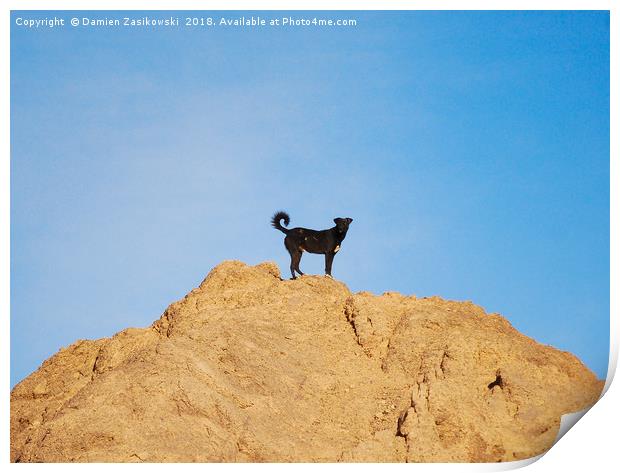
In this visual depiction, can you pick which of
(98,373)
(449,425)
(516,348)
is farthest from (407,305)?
(98,373)

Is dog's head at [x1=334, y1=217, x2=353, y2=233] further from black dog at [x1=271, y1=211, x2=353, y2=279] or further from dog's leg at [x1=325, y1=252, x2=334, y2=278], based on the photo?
dog's leg at [x1=325, y1=252, x2=334, y2=278]

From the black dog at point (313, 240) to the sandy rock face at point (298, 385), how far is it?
0.92 metres

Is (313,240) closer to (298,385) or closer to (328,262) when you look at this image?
(328,262)

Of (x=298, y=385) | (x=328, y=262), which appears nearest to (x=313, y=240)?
(x=328, y=262)

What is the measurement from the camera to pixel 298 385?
740 inches

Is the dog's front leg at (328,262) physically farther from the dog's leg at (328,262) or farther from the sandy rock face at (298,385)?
the sandy rock face at (298,385)

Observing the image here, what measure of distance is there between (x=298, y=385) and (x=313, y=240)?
4361 mm

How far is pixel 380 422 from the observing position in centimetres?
1814

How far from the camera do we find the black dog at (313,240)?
72.9 feet

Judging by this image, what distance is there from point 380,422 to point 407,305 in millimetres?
3319

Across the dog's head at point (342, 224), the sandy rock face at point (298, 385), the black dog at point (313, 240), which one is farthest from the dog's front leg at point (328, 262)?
the sandy rock face at point (298, 385)

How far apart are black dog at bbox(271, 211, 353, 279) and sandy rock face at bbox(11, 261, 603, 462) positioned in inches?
36.1

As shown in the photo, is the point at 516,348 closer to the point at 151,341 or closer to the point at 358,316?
the point at 358,316

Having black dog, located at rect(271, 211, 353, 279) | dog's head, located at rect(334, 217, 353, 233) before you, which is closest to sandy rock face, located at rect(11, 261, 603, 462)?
black dog, located at rect(271, 211, 353, 279)
